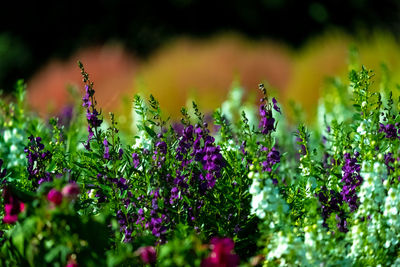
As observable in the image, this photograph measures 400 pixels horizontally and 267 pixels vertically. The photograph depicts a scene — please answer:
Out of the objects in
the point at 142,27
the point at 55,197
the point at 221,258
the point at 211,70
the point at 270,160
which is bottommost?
the point at 221,258

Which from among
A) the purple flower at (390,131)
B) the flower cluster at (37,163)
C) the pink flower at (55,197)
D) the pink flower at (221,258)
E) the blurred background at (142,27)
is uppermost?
the blurred background at (142,27)

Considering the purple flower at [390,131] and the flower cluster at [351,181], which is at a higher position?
the purple flower at [390,131]

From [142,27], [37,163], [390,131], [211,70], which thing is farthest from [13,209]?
[142,27]

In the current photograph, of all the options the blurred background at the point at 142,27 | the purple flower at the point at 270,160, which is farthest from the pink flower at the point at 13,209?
the blurred background at the point at 142,27

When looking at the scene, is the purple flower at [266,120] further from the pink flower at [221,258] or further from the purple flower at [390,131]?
the pink flower at [221,258]

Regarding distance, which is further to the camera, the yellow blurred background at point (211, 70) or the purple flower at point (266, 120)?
the yellow blurred background at point (211, 70)

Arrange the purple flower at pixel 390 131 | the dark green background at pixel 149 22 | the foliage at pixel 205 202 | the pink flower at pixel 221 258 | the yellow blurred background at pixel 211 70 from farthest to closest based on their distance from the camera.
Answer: the dark green background at pixel 149 22 < the yellow blurred background at pixel 211 70 < the purple flower at pixel 390 131 < the foliage at pixel 205 202 < the pink flower at pixel 221 258

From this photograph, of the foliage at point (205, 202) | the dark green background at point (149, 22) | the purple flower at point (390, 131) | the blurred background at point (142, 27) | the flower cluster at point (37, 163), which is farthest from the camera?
the dark green background at point (149, 22)

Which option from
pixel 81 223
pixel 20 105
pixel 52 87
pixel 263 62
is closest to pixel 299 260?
pixel 81 223

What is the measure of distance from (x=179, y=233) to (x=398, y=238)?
93 cm

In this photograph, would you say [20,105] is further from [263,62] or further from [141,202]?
[263,62]

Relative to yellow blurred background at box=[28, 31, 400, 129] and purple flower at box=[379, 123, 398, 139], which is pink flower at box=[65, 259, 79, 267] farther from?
yellow blurred background at box=[28, 31, 400, 129]

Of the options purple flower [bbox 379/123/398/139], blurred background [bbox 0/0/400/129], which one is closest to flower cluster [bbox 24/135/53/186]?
purple flower [bbox 379/123/398/139]

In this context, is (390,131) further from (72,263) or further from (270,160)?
(72,263)
